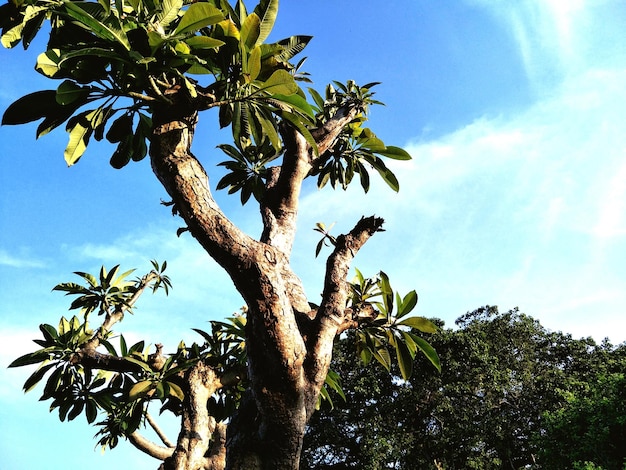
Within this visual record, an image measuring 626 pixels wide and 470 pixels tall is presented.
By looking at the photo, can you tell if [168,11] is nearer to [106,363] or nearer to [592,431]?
[106,363]

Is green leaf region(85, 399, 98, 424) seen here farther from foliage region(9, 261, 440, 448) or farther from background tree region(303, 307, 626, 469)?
background tree region(303, 307, 626, 469)

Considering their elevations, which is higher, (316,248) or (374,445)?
(374,445)

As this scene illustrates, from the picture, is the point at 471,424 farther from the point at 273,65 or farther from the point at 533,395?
the point at 273,65

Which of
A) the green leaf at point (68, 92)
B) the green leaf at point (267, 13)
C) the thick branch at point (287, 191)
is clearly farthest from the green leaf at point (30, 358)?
the green leaf at point (267, 13)

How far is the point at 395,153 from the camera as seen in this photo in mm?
3043

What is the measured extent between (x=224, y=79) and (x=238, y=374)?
1.93 metres

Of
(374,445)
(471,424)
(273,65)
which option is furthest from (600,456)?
(273,65)

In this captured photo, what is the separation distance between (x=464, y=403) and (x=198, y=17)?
13160mm

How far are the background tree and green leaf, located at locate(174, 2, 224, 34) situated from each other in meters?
10.4

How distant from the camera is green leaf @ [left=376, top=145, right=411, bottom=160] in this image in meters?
2.99

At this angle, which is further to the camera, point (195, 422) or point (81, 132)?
point (195, 422)

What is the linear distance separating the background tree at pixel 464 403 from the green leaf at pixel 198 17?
10.4 metres

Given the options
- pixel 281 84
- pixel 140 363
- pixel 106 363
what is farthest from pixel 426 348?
pixel 106 363

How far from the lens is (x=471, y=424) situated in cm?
1205
